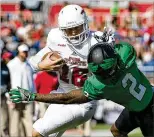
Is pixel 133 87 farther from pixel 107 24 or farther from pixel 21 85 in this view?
pixel 107 24

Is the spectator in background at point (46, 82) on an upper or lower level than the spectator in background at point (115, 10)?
lower

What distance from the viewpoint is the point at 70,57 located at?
5.84m

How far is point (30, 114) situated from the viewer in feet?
31.8

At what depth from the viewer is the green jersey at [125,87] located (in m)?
4.96

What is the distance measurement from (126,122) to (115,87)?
0.71 m

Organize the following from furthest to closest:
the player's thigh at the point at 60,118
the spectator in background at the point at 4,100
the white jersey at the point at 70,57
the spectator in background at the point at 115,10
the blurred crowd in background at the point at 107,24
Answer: the spectator in background at the point at 115,10 → the blurred crowd in background at the point at 107,24 → the spectator in background at the point at 4,100 → the white jersey at the point at 70,57 → the player's thigh at the point at 60,118

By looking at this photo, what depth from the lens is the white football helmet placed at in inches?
225

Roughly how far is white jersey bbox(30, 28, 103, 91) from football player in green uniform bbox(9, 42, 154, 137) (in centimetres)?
72

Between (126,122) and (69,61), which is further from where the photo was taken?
(69,61)

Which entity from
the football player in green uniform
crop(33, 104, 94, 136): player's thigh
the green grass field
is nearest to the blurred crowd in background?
the green grass field

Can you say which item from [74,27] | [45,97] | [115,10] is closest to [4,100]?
[74,27]

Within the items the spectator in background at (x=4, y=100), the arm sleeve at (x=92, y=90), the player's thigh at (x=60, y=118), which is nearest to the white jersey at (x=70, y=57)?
the player's thigh at (x=60, y=118)

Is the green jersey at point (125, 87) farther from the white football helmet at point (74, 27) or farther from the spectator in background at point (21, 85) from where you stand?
the spectator in background at point (21, 85)

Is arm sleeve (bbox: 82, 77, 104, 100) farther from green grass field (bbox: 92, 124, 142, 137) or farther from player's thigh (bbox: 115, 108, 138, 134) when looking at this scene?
green grass field (bbox: 92, 124, 142, 137)
